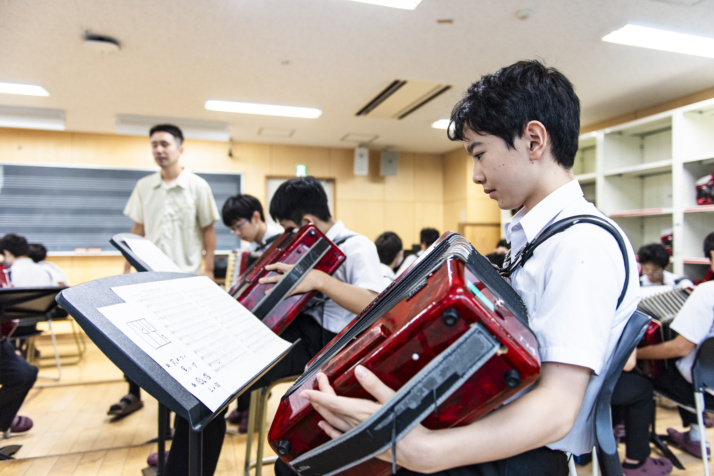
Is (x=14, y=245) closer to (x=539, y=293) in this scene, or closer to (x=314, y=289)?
(x=314, y=289)

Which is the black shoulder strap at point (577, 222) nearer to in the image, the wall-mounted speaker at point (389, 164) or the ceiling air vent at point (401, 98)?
the ceiling air vent at point (401, 98)

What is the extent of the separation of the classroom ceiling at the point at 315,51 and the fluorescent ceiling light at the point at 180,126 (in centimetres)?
12

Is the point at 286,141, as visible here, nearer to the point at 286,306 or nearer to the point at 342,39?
the point at 342,39

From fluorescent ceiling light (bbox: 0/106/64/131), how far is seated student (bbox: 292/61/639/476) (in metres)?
5.12

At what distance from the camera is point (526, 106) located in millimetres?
818

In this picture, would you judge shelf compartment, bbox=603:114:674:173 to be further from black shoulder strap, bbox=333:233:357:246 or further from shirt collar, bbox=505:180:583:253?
shirt collar, bbox=505:180:583:253

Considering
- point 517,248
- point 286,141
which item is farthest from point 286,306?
point 286,141

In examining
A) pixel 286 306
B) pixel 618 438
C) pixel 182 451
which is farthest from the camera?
pixel 618 438

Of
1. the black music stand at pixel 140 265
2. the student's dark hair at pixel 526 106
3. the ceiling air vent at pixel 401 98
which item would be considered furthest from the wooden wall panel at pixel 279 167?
the student's dark hair at pixel 526 106

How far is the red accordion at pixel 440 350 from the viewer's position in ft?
1.86

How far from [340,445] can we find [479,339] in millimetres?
253

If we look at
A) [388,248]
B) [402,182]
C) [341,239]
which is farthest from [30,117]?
[402,182]

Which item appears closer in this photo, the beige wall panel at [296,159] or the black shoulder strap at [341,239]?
the black shoulder strap at [341,239]

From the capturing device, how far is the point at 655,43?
308cm
